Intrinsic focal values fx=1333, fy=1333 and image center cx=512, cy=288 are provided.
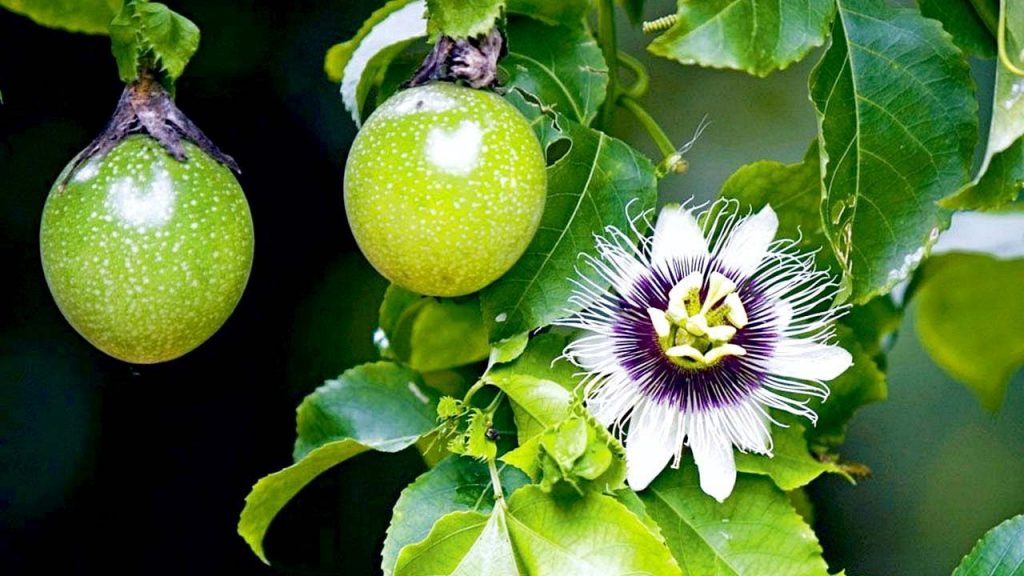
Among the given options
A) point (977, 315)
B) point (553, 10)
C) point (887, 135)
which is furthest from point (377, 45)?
point (977, 315)

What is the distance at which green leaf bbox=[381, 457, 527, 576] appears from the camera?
788 mm

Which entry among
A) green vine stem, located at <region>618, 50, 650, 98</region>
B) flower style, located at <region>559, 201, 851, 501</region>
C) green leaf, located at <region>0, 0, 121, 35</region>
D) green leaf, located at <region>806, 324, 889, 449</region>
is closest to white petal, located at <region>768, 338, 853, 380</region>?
flower style, located at <region>559, 201, 851, 501</region>

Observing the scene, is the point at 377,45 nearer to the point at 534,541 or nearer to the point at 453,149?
the point at 453,149

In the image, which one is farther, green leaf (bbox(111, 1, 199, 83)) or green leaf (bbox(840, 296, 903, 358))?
green leaf (bbox(840, 296, 903, 358))

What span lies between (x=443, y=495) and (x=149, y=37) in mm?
319

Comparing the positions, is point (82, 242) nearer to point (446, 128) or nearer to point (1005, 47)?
point (446, 128)

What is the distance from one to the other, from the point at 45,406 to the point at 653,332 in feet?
2.84

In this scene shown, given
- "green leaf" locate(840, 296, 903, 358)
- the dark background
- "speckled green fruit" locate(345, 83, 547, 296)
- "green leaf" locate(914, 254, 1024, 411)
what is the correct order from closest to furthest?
"speckled green fruit" locate(345, 83, 547, 296) < "green leaf" locate(840, 296, 903, 358) < "green leaf" locate(914, 254, 1024, 411) < the dark background

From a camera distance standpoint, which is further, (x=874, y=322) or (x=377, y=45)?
(x=874, y=322)

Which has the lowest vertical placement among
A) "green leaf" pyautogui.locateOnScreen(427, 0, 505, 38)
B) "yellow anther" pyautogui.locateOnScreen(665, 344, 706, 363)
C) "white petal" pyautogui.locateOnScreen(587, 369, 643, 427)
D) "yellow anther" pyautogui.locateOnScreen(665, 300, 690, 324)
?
"white petal" pyautogui.locateOnScreen(587, 369, 643, 427)

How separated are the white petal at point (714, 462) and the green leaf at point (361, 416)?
0.65 ft

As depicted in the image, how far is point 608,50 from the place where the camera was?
903 millimetres

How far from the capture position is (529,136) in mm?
740

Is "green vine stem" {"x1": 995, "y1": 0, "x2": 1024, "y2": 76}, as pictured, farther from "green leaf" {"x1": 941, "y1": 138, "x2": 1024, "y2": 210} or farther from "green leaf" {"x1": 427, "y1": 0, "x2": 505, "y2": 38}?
"green leaf" {"x1": 427, "y1": 0, "x2": 505, "y2": 38}
